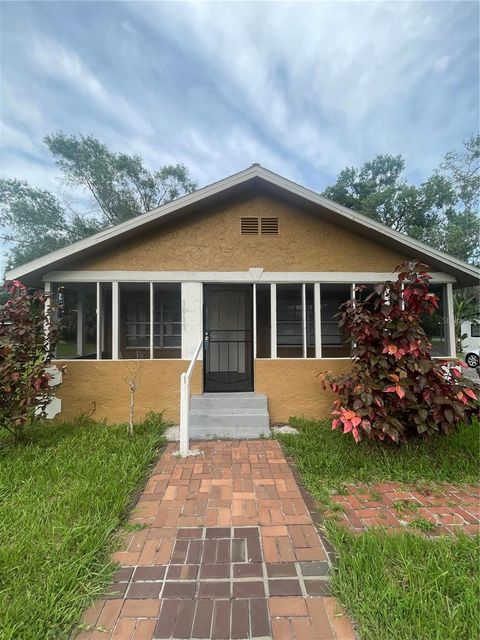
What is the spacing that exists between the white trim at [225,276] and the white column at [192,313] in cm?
17

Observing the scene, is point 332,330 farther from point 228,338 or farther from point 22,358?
point 22,358

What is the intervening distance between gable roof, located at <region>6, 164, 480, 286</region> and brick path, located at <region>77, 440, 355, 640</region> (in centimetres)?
408

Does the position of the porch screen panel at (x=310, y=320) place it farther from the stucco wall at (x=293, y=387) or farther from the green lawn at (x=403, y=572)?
the green lawn at (x=403, y=572)

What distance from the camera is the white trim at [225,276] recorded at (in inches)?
227

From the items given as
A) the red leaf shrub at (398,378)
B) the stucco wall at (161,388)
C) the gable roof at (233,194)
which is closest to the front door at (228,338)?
the stucco wall at (161,388)

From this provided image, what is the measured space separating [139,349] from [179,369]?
2.47 m

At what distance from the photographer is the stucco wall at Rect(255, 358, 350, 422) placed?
5.87m

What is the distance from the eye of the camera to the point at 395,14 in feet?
19.5

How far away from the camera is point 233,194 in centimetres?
591

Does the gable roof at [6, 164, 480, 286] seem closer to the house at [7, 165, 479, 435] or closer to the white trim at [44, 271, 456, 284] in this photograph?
the house at [7, 165, 479, 435]

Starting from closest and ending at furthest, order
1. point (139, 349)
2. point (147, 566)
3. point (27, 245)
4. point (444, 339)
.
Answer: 1. point (147, 566)
2. point (444, 339)
3. point (139, 349)
4. point (27, 245)

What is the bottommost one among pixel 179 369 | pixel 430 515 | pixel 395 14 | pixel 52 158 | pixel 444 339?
pixel 430 515

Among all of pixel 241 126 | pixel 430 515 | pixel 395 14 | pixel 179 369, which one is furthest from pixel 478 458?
pixel 241 126

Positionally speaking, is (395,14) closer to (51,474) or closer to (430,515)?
(430,515)
